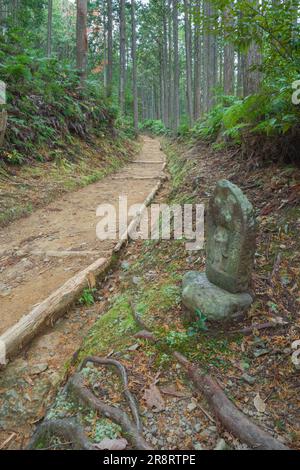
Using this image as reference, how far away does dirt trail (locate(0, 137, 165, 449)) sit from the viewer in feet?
9.00

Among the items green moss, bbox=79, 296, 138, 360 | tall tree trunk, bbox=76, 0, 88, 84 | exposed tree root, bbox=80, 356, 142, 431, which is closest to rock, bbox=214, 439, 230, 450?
exposed tree root, bbox=80, 356, 142, 431

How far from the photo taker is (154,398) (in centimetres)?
243

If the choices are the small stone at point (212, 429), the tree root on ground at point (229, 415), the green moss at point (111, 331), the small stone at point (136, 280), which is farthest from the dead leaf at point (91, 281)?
the small stone at point (212, 429)

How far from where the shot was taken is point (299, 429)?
7.00 feet

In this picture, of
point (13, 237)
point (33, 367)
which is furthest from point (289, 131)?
point (13, 237)

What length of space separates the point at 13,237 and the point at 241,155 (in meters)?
4.41

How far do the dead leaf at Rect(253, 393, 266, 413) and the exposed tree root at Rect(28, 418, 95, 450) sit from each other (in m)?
1.17

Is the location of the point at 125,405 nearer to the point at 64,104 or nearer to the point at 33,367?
the point at 33,367

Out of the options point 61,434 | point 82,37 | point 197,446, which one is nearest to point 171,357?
point 197,446

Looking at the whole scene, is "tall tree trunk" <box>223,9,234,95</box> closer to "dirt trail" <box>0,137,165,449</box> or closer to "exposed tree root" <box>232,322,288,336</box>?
"dirt trail" <box>0,137,165,449</box>

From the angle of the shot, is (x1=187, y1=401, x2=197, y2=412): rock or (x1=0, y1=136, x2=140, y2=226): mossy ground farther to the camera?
(x1=0, y1=136, x2=140, y2=226): mossy ground

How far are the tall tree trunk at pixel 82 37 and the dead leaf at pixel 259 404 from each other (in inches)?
514

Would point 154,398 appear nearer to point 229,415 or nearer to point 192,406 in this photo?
point 192,406

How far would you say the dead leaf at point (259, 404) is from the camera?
2275 millimetres
